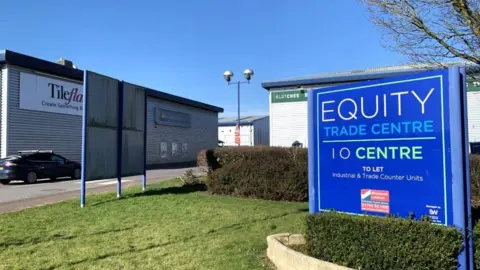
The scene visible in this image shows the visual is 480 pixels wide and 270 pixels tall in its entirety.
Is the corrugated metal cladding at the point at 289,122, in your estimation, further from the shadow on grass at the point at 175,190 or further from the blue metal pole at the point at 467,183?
the blue metal pole at the point at 467,183

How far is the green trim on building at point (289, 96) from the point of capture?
31719 millimetres

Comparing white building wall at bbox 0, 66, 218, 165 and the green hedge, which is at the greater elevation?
white building wall at bbox 0, 66, 218, 165

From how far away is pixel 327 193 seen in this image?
5.52 m

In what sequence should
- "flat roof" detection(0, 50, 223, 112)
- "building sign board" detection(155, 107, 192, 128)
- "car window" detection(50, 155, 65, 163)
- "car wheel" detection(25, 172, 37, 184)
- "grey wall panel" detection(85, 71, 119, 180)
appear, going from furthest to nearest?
1. "building sign board" detection(155, 107, 192, 128)
2. "flat roof" detection(0, 50, 223, 112)
3. "car window" detection(50, 155, 65, 163)
4. "car wheel" detection(25, 172, 37, 184)
5. "grey wall panel" detection(85, 71, 119, 180)

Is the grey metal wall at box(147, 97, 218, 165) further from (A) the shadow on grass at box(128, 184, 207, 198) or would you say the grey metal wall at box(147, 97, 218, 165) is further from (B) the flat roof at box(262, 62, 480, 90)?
(A) the shadow on grass at box(128, 184, 207, 198)

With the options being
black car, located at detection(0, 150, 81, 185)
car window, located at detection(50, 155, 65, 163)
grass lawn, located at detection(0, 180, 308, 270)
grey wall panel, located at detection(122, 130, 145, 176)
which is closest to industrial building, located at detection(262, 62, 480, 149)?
black car, located at detection(0, 150, 81, 185)

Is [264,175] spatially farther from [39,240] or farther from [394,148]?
[394,148]

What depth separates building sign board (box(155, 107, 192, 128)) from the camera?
132ft

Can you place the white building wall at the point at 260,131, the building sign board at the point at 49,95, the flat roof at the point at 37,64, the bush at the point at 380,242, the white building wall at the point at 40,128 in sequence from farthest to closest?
the white building wall at the point at 260,131, the building sign board at the point at 49,95, the white building wall at the point at 40,128, the flat roof at the point at 37,64, the bush at the point at 380,242

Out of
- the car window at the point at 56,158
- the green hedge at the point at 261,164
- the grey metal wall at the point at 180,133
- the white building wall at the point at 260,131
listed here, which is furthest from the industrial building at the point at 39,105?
the white building wall at the point at 260,131

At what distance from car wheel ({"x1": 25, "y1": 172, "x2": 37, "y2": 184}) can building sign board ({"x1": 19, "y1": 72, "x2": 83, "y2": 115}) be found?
5996mm

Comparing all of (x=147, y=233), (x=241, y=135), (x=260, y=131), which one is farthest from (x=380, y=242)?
(x=260, y=131)

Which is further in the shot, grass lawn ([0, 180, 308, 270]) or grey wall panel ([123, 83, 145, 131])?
grey wall panel ([123, 83, 145, 131])

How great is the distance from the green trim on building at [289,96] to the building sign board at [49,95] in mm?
13730
